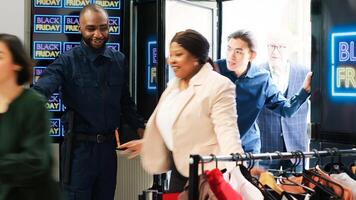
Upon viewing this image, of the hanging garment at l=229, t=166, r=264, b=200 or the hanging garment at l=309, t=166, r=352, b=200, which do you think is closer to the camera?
the hanging garment at l=229, t=166, r=264, b=200

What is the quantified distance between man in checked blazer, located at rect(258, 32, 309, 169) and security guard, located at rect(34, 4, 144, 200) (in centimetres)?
124

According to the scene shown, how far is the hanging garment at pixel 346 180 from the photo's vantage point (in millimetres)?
2691

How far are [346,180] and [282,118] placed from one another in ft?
6.63

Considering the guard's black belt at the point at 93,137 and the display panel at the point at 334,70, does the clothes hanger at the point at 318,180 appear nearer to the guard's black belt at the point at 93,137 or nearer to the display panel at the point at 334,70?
the display panel at the point at 334,70

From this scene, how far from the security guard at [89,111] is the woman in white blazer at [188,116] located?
850 mm

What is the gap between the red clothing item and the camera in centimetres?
243

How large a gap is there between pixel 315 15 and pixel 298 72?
0.67 meters

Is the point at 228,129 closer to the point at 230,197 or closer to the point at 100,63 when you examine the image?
the point at 230,197

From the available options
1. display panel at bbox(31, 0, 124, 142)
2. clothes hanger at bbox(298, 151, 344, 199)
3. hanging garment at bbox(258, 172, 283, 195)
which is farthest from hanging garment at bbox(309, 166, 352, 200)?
display panel at bbox(31, 0, 124, 142)

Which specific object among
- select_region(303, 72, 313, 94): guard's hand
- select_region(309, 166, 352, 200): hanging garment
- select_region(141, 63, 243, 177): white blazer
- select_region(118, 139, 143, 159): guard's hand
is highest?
select_region(303, 72, 313, 94): guard's hand

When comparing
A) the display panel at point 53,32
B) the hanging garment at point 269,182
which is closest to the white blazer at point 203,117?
the hanging garment at point 269,182

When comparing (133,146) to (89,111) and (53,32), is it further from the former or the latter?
(53,32)

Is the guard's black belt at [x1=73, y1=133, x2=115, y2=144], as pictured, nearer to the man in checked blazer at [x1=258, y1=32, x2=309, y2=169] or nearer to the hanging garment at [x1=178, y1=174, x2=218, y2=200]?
the man in checked blazer at [x1=258, y1=32, x2=309, y2=169]

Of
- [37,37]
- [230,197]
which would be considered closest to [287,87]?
[37,37]
